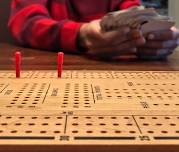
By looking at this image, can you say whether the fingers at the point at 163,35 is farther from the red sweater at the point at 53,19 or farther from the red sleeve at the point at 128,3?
the red sleeve at the point at 128,3

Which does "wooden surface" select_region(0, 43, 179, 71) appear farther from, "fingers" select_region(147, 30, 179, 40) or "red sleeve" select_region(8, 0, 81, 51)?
"red sleeve" select_region(8, 0, 81, 51)

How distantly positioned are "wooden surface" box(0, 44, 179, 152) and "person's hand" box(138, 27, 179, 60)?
0.94 feet

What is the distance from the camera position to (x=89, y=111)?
484mm

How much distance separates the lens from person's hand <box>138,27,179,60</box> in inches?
43.1

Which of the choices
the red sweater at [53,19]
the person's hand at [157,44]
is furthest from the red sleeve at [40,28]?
the person's hand at [157,44]

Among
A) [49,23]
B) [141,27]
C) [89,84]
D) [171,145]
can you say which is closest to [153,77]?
[89,84]

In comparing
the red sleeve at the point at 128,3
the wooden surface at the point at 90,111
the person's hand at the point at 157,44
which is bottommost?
the wooden surface at the point at 90,111

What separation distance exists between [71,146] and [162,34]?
0.80 m

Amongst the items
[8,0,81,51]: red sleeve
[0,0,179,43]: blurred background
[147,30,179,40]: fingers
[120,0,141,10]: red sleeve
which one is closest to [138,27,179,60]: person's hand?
[147,30,179,40]: fingers

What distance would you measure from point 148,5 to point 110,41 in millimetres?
1159

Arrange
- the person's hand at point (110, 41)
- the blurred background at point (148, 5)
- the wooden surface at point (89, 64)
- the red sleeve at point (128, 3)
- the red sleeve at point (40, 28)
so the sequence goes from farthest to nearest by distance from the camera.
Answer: the blurred background at point (148, 5) → the red sleeve at point (128, 3) → the red sleeve at point (40, 28) → the person's hand at point (110, 41) → the wooden surface at point (89, 64)

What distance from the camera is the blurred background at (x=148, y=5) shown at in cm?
196

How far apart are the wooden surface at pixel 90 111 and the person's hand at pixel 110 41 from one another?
234 mm

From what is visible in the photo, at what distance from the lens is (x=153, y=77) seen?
767 mm
